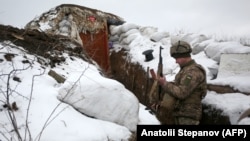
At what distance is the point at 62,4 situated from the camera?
8.66 m

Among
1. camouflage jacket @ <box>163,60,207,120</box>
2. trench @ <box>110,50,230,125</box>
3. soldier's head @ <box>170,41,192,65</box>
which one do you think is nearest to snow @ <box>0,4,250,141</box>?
camouflage jacket @ <box>163,60,207,120</box>

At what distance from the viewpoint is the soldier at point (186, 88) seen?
3.06 meters

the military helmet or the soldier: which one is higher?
the military helmet

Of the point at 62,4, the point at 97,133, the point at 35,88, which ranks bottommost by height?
the point at 97,133

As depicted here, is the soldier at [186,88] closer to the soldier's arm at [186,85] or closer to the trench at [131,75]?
the soldier's arm at [186,85]

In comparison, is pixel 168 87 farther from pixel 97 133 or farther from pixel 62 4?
pixel 62 4

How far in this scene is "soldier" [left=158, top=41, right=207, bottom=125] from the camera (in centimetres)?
306

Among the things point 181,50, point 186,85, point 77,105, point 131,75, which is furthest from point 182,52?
point 131,75

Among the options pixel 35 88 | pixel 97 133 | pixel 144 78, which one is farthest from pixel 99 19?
pixel 97 133

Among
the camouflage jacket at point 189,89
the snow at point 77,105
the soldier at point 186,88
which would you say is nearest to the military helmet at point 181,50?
the soldier at point 186,88

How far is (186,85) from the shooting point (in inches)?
120

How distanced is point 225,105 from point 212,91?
0.44 metres

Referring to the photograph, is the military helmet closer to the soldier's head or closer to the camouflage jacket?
the soldier's head

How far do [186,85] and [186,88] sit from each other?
0.03 m
